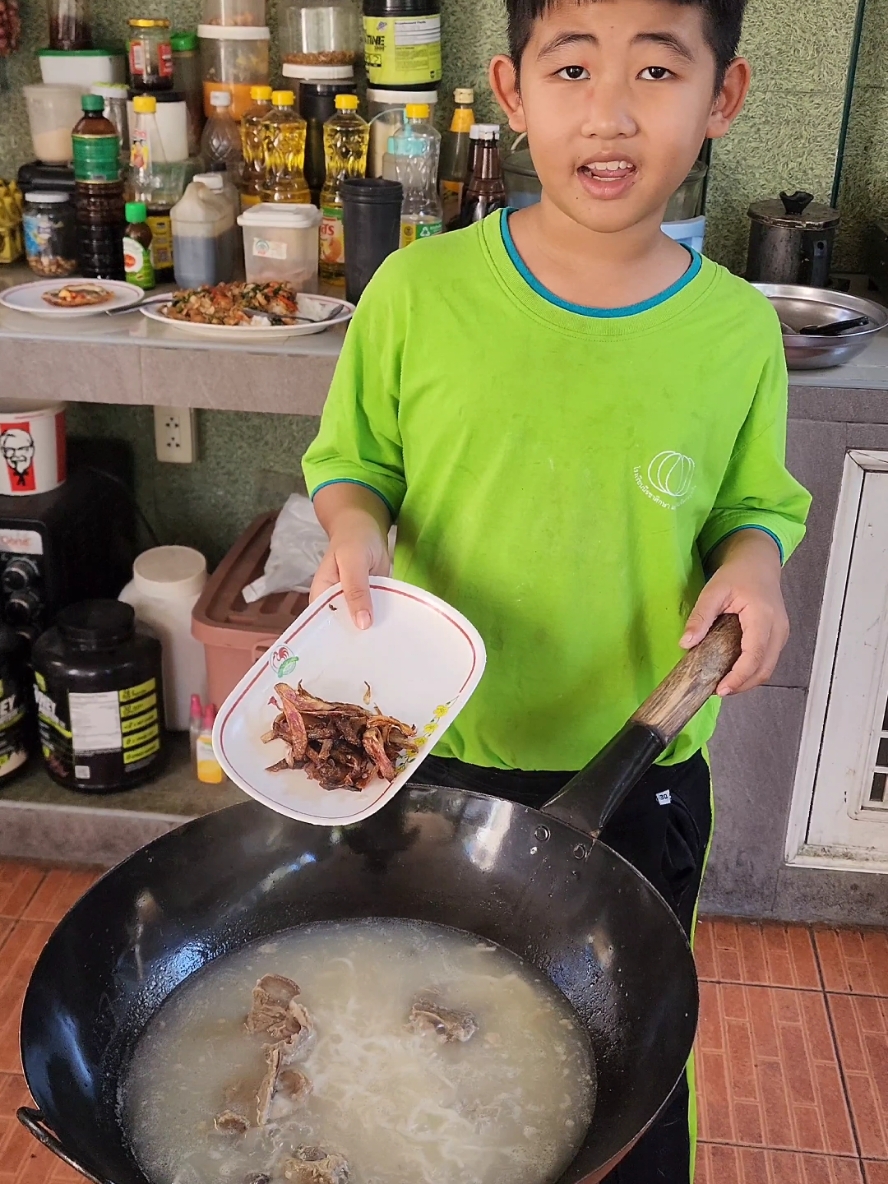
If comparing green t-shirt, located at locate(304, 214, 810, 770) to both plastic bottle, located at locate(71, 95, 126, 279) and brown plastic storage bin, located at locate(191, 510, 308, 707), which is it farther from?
plastic bottle, located at locate(71, 95, 126, 279)

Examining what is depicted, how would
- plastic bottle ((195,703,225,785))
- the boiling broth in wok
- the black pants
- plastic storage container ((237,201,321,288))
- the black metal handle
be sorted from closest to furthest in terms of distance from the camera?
1. the black metal handle
2. the boiling broth in wok
3. the black pants
4. plastic storage container ((237,201,321,288))
5. plastic bottle ((195,703,225,785))

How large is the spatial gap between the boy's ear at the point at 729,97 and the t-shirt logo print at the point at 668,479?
291mm

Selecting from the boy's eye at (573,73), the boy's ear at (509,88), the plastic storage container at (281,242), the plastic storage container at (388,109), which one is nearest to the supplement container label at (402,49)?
the plastic storage container at (388,109)

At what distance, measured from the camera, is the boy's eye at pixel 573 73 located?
103 centimetres

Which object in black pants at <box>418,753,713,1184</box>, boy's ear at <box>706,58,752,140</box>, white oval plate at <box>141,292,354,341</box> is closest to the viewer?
boy's ear at <box>706,58,752,140</box>

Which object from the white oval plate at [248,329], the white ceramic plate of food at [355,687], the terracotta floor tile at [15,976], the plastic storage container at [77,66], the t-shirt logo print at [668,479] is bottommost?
the terracotta floor tile at [15,976]

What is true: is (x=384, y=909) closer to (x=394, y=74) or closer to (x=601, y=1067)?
(x=601, y=1067)

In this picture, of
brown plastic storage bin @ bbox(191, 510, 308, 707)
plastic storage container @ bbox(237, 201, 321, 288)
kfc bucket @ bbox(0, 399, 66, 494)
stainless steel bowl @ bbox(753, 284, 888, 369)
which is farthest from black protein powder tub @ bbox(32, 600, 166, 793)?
stainless steel bowl @ bbox(753, 284, 888, 369)

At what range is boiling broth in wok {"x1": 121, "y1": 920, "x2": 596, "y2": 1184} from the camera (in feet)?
2.86

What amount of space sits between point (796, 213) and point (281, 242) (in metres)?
0.81

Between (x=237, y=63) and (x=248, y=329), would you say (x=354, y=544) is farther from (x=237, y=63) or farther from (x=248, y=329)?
(x=237, y=63)

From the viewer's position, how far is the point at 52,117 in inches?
83.7

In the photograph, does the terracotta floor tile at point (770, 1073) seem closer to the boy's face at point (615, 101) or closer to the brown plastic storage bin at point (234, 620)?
the brown plastic storage bin at point (234, 620)

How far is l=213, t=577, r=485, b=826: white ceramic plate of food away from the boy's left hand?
205 millimetres
